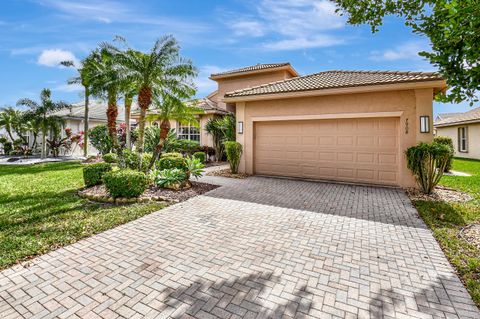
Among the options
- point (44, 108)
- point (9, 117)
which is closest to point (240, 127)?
point (44, 108)

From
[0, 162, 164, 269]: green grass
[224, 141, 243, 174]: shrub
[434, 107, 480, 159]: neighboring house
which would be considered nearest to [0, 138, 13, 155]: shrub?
[0, 162, 164, 269]: green grass

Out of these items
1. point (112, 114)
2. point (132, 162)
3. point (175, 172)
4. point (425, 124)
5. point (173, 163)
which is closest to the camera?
point (425, 124)

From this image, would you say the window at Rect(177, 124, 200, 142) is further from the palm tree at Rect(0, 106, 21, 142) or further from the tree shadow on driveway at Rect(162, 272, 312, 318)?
the palm tree at Rect(0, 106, 21, 142)

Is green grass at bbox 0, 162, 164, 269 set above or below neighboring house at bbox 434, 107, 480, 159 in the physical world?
below

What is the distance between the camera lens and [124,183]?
23.6 ft

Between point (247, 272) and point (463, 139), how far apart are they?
91.1 feet

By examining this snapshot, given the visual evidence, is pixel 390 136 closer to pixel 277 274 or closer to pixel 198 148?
pixel 277 274

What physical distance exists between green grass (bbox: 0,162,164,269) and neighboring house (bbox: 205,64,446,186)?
21.2 feet

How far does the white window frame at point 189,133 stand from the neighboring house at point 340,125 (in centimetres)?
767

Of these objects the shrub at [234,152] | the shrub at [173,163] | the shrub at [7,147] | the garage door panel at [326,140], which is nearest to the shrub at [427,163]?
the garage door panel at [326,140]

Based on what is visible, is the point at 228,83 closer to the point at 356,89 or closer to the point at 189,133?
the point at 189,133

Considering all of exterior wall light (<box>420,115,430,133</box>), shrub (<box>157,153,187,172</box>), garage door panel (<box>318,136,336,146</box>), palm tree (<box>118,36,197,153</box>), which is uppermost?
palm tree (<box>118,36,197,153</box>)

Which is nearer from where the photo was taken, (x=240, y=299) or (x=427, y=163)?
(x=240, y=299)

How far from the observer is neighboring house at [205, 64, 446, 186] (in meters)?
8.96
